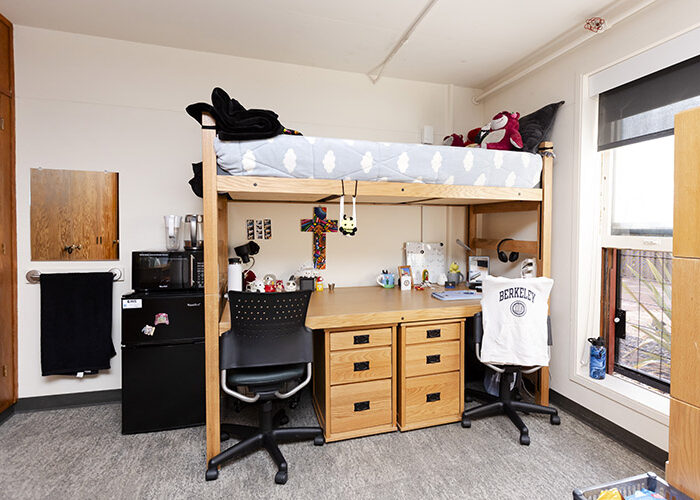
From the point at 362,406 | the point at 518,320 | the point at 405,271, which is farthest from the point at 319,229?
the point at 518,320

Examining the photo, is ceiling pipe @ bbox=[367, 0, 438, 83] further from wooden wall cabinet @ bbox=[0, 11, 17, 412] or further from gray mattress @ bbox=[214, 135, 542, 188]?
wooden wall cabinet @ bbox=[0, 11, 17, 412]

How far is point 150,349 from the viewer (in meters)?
2.26

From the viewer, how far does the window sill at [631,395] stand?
197 cm

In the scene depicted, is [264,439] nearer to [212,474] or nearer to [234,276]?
[212,474]

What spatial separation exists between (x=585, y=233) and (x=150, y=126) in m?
3.15

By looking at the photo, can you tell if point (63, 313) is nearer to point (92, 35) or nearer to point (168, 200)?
point (168, 200)

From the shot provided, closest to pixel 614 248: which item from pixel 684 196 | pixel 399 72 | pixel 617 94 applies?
pixel 617 94

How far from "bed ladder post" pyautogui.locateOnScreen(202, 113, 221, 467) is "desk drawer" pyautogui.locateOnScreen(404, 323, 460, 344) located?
1120 mm

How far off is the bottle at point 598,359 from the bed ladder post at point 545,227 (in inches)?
10.7

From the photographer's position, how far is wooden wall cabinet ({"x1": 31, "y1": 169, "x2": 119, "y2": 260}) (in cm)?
250

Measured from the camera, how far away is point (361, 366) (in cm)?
218

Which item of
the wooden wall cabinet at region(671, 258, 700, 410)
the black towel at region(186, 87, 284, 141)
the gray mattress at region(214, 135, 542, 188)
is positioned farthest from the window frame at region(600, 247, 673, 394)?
the black towel at region(186, 87, 284, 141)

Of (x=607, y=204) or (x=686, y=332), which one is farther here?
(x=607, y=204)

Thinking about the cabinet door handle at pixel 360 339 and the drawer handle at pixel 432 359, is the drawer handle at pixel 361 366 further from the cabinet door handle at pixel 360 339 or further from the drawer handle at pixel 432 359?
the drawer handle at pixel 432 359
